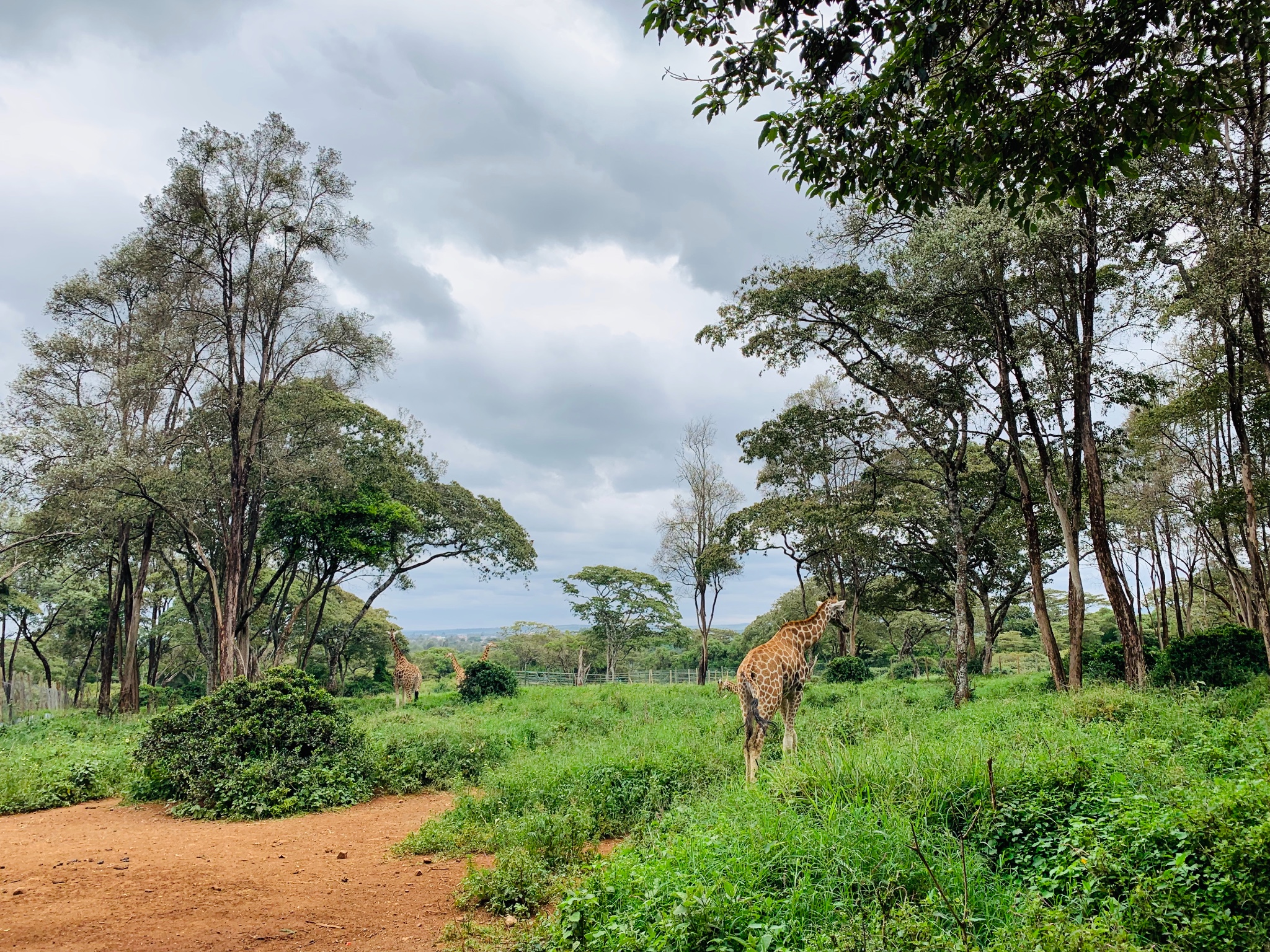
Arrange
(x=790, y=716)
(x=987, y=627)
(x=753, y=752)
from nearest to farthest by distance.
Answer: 1. (x=753, y=752)
2. (x=790, y=716)
3. (x=987, y=627)

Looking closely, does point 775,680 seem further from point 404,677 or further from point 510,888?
point 404,677

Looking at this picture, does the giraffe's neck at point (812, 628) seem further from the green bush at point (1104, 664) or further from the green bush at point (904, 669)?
the green bush at point (904, 669)

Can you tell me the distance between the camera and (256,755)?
27.8 ft

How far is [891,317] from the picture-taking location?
14.1 m

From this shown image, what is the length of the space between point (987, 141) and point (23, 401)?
68.4 ft

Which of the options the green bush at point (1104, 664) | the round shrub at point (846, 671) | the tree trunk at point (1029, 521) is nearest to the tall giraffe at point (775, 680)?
the tree trunk at point (1029, 521)

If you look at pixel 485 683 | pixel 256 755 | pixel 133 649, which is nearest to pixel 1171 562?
pixel 485 683

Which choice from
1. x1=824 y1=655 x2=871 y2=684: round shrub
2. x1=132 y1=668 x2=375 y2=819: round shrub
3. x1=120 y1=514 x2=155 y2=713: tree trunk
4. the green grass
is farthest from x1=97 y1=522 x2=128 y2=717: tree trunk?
x1=824 y1=655 x2=871 y2=684: round shrub

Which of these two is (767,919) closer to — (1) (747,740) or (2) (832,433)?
(1) (747,740)

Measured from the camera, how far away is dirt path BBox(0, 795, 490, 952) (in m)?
4.16

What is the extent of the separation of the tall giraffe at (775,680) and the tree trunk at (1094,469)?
5.27 m

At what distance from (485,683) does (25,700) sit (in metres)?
11.3

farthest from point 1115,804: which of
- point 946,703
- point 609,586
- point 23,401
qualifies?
point 609,586

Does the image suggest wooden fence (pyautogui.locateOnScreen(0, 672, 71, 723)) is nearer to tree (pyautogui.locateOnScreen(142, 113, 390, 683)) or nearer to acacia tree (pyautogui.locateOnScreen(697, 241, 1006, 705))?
tree (pyautogui.locateOnScreen(142, 113, 390, 683))
